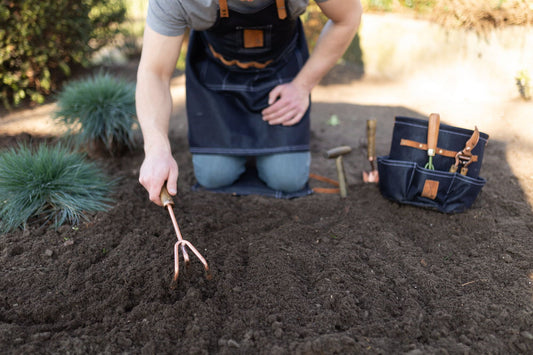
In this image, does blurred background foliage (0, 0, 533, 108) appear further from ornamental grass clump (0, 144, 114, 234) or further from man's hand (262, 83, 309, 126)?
man's hand (262, 83, 309, 126)

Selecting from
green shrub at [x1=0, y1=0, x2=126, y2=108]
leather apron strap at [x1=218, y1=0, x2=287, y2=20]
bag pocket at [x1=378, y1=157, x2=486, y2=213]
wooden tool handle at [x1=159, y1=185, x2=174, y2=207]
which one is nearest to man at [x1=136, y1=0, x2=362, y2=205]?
leather apron strap at [x1=218, y1=0, x2=287, y2=20]

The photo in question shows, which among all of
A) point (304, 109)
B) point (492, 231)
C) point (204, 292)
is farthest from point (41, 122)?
point (492, 231)

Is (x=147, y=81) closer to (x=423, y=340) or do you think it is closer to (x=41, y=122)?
(x=423, y=340)

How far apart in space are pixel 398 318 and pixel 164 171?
934 millimetres

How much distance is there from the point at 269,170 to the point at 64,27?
256 centimetres

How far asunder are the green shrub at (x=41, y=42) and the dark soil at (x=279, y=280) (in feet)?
6.71

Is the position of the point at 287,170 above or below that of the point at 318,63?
below

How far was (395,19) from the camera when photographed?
431cm

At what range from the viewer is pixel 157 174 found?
1341 mm

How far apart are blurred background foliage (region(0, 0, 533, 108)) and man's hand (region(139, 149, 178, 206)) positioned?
8.33 feet

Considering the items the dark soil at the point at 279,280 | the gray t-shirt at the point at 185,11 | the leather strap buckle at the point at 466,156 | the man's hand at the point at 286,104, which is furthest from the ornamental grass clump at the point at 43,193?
the leather strap buckle at the point at 466,156

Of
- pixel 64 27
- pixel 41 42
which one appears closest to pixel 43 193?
pixel 41 42

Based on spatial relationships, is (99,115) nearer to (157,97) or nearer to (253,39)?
(157,97)

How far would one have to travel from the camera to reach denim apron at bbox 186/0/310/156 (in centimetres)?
209
